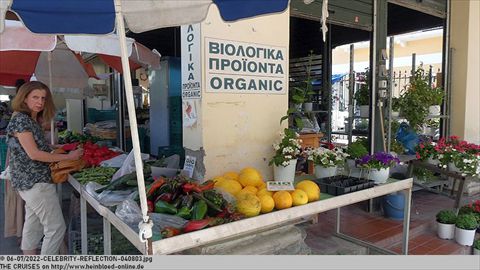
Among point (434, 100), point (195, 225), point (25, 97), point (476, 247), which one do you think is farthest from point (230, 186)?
point (434, 100)

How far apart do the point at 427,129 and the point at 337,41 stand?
9.80ft

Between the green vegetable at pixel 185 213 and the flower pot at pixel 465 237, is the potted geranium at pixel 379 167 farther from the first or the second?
the green vegetable at pixel 185 213

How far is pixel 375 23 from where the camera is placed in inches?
185

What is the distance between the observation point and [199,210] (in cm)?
204

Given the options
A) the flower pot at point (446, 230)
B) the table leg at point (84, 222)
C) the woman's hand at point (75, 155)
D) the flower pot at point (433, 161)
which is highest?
the woman's hand at point (75, 155)

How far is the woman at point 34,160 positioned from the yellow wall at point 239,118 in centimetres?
119

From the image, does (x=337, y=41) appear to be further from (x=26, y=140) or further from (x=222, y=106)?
(x=26, y=140)

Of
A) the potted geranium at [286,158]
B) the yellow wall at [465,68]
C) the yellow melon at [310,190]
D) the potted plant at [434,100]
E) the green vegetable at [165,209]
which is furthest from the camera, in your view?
the yellow wall at [465,68]

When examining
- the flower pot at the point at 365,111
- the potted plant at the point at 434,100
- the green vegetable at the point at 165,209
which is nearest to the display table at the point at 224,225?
the green vegetable at the point at 165,209

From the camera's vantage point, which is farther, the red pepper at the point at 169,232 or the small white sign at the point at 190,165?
the small white sign at the point at 190,165

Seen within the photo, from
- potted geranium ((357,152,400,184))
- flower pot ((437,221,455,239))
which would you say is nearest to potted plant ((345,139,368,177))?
potted geranium ((357,152,400,184))

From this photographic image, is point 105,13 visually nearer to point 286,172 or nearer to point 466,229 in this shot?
point 286,172

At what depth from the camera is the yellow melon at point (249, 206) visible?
2160 millimetres

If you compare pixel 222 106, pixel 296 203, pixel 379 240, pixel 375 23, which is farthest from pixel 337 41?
pixel 296 203
